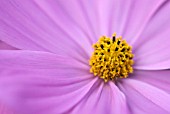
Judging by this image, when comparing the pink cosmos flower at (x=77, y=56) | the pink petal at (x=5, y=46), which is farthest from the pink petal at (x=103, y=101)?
the pink petal at (x=5, y=46)

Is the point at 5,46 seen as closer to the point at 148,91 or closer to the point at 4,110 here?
the point at 4,110

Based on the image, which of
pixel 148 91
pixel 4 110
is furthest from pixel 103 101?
pixel 4 110

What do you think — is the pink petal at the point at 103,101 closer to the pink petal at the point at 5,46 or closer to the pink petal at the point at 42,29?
the pink petal at the point at 42,29

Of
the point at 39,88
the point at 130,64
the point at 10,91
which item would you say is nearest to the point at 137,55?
the point at 130,64

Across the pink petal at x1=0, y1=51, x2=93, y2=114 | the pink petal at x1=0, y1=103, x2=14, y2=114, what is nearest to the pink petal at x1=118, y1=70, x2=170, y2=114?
the pink petal at x1=0, y1=51, x2=93, y2=114

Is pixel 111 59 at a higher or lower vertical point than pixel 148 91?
higher

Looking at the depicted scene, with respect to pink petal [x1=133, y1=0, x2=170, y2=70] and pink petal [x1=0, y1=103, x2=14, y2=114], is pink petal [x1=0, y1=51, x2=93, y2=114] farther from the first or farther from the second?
pink petal [x1=133, y1=0, x2=170, y2=70]
